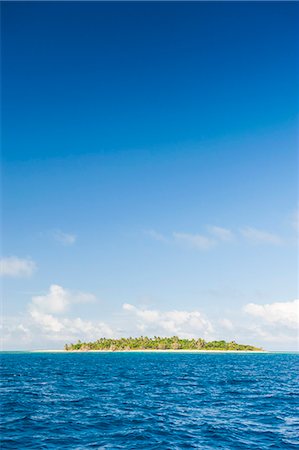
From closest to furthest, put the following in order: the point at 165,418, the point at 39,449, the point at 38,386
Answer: the point at 39,449
the point at 165,418
the point at 38,386

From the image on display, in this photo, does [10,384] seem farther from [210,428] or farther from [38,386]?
[210,428]

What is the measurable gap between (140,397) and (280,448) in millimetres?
22782

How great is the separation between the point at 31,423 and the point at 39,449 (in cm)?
797

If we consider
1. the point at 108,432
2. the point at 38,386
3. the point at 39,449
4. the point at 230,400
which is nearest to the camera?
the point at 39,449

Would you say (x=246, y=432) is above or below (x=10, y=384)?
above

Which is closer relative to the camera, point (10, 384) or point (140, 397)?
point (140, 397)

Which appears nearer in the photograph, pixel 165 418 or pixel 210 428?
pixel 210 428

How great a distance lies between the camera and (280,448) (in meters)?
25.2

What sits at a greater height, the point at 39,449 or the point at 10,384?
the point at 39,449

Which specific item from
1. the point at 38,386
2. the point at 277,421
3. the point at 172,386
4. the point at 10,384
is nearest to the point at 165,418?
the point at 277,421

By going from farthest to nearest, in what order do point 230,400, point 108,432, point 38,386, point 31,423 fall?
point 38,386 → point 230,400 → point 31,423 → point 108,432

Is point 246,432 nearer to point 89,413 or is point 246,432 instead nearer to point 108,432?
point 108,432

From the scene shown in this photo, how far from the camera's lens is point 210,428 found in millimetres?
30141

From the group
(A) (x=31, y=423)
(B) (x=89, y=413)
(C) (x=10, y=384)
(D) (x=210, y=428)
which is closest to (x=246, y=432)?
(D) (x=210, y=428)
